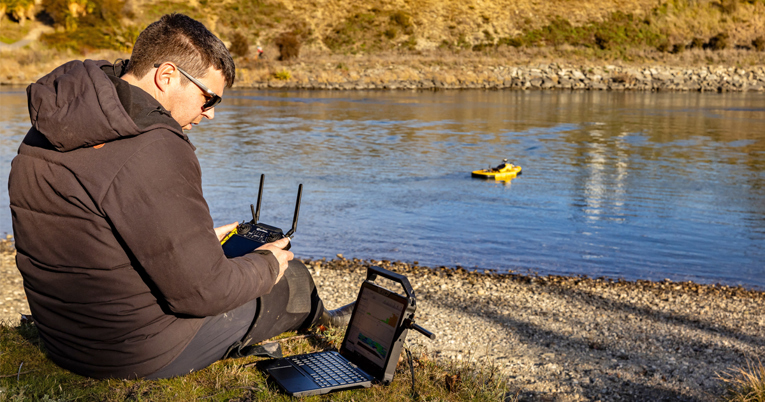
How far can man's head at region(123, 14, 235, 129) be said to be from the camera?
2.73 m

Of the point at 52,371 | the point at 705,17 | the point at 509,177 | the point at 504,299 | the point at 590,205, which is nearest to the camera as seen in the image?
the point at 52,371

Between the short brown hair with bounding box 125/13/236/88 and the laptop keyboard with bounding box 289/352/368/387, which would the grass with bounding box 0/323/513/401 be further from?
the short brown hair with bounding box 125/13/236/88

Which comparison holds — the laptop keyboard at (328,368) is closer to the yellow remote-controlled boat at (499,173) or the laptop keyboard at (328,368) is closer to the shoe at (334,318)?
the shoe at (334,318)

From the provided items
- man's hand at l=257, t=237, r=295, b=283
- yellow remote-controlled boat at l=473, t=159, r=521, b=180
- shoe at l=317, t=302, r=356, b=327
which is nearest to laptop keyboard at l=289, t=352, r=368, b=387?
shoe at l=317, t=302, r=356, b=327

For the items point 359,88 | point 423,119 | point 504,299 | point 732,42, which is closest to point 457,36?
point 359,88

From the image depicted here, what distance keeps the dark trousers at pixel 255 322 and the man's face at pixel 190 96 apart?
3.49 ft

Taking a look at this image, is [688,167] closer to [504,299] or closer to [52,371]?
[504,299]

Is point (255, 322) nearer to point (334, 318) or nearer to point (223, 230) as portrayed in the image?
point (223, 230)

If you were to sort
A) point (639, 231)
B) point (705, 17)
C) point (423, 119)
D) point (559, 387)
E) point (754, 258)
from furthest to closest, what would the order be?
point (705, 17)
point (423, 119)
point (639, 231)
point (754, 258)
point (559, 387)

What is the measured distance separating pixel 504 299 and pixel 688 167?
44.5 feet

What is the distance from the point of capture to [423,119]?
3114cm

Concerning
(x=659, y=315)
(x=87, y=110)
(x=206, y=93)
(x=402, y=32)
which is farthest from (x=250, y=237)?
(x=402, y=32)

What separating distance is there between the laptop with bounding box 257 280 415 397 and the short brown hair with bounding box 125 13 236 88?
1.57 meters

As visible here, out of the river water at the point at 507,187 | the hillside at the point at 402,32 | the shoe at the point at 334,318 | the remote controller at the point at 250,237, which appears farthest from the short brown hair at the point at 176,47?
the hillside at the point at 402,32
